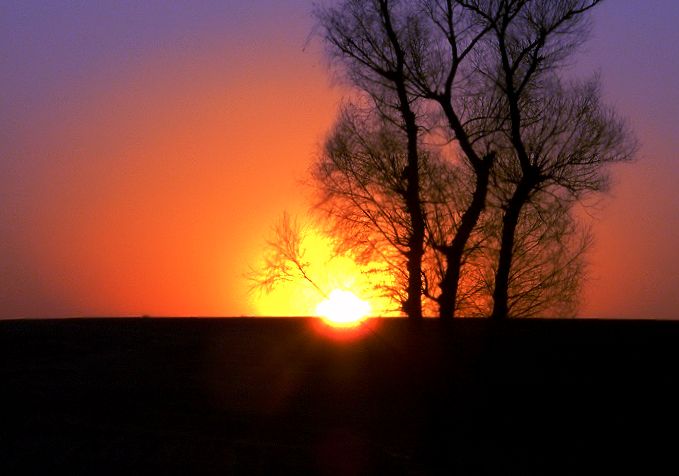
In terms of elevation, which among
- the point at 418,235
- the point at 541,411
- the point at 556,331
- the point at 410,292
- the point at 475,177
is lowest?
the point at 541,411

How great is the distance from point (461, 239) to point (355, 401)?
9368 millimetres

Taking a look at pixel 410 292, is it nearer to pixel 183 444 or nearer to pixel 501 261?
pixel 501 261

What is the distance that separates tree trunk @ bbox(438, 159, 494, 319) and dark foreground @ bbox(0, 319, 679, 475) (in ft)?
14.9

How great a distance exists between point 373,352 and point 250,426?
376cm

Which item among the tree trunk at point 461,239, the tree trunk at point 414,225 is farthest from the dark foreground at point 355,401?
the tree trunk at point 414,225

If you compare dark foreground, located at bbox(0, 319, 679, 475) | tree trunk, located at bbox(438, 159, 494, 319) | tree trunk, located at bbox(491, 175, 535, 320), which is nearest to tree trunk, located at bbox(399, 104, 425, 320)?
tree trunk, located at bbox(438, 159, 494, 319)

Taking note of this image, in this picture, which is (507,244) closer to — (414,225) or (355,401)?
(414,225)

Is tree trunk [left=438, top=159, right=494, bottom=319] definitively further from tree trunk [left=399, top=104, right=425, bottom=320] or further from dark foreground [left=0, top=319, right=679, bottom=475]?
dark foreground [left=0, top=319, right=679, bottom=475]

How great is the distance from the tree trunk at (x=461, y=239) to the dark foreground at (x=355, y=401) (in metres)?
4.54

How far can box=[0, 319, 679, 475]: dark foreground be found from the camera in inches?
337

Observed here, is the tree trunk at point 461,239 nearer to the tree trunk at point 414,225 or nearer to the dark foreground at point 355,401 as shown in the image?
the tree trunk at point 414,225

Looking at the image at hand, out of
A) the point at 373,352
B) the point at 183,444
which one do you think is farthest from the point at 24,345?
the point at 183,444

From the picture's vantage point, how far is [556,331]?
13.4 metres

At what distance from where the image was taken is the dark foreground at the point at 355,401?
855cm
